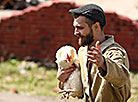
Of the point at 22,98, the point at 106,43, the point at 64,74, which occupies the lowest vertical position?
the point at 22,98

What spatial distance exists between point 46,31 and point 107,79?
7.42 meters

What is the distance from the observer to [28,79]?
9.30 m

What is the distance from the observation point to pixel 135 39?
10156mm

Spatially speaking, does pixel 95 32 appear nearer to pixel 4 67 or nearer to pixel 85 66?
pixel 85 66

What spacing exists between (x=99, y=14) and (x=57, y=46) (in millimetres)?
6988

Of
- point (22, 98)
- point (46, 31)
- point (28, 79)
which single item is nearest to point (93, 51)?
point (22, 98)

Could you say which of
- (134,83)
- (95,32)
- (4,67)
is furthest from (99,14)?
(4,67)

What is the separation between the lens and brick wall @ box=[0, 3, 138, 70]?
1016cm

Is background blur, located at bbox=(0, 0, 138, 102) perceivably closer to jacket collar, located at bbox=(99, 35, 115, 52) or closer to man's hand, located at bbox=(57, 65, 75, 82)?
man's hand, located at bbox=(57, 65, 75, 82)

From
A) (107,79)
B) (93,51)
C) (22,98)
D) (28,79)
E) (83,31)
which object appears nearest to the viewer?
(107,79)

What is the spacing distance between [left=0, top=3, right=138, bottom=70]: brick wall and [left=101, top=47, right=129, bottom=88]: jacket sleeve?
6.67 metres

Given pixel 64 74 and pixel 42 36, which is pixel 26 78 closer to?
pixel 42 36

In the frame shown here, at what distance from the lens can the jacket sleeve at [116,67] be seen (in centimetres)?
321

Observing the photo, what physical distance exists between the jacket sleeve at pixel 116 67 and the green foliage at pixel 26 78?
4864 mm
